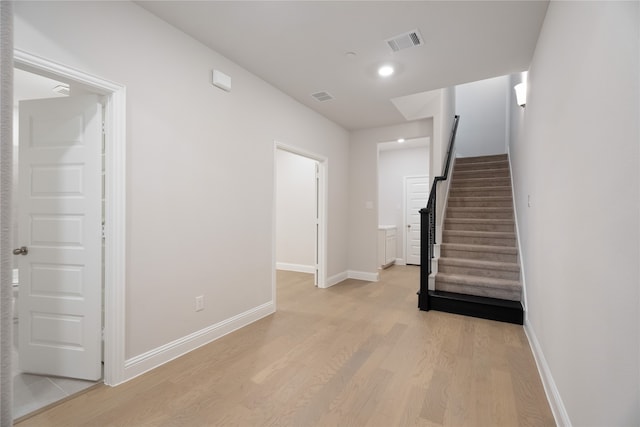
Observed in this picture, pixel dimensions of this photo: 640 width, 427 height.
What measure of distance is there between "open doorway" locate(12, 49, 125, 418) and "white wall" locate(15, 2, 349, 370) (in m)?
0.10

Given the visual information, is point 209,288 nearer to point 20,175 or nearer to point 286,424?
point 286,424

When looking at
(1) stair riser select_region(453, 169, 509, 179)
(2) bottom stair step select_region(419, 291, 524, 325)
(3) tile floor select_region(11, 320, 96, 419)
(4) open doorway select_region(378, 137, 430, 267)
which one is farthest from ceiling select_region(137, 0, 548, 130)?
Result: (4) open doorway select_region(378, 137, 430, 267)

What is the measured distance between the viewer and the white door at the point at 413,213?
267 inches

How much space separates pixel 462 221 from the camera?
14.9 feet

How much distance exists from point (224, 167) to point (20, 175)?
143 centimetres

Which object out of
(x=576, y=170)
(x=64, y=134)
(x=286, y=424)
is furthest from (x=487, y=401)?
(x=64, y=134)

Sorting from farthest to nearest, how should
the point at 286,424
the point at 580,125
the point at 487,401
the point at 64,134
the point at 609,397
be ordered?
the point at 64,134 → the point at 487,401 → the point at 286,424 → the point at 580,125 → the point at 609,397

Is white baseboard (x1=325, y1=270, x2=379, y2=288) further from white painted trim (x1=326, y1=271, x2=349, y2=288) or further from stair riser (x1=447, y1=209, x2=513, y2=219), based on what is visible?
stair riser (x1=447, y1=209, x2=513, y2=219)

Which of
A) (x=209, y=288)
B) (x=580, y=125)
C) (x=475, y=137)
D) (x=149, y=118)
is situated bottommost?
(x=209, y=288)

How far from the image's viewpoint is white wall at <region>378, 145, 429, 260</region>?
6852 mm

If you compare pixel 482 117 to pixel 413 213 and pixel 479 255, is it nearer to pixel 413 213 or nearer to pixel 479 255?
pixel 413 213

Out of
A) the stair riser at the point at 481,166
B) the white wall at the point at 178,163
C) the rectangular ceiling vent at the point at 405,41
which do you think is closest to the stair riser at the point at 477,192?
the stair riser at the point at 481,166

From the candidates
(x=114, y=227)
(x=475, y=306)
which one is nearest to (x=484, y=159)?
(x=475, y=306)

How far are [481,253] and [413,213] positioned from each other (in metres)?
2.96
